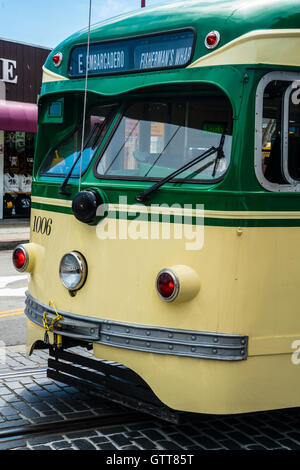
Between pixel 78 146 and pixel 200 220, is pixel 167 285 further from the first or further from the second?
pixel 78 146

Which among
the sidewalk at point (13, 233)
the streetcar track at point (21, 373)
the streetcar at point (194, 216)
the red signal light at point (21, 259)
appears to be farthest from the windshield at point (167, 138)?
the sidewalk at point (13, 233)

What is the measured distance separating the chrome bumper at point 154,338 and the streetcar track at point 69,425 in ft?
2.19

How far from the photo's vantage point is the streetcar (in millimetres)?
4113

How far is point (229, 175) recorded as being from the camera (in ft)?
13.6

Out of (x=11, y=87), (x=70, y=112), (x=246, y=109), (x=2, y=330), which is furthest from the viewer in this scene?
(x=11, y=87)

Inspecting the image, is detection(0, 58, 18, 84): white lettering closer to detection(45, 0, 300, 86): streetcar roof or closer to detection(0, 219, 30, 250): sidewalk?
detection(0, 219, 30, 250): sidewalk

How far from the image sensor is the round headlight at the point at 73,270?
464cm

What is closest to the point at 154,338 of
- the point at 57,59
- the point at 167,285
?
the point at 167,285

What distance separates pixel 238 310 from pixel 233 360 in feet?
1.02

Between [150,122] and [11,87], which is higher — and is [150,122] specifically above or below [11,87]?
below

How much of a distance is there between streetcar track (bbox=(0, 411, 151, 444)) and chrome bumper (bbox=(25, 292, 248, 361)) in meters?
0.67

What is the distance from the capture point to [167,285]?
163 inches

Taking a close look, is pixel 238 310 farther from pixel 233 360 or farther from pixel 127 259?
pixel 127 259

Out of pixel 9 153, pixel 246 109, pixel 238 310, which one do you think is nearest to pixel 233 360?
pixel 238 310
